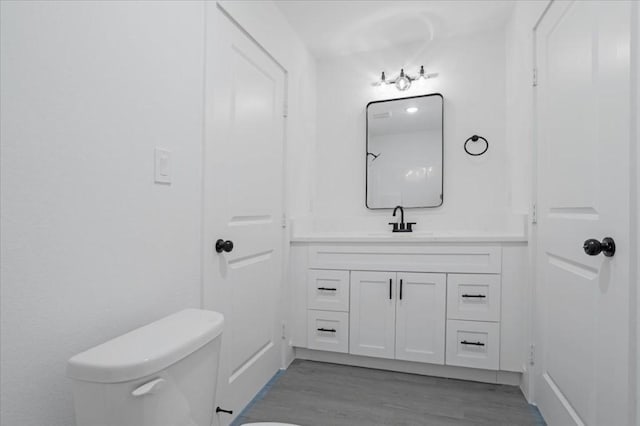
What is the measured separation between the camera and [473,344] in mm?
1912

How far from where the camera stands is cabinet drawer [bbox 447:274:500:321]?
189 centimetres

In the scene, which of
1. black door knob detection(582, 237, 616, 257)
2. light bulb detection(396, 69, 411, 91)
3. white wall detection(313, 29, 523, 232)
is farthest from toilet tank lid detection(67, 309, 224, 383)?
light bulb detection(396, 69, 411, 91)

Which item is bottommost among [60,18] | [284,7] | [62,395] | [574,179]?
[62,395]

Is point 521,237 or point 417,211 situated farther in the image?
point 417,211

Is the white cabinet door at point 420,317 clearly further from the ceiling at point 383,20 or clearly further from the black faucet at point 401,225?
the ceiling at point 383,20

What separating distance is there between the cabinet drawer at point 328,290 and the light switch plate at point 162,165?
125cm

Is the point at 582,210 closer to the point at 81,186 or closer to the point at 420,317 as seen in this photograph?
the point at 420,317

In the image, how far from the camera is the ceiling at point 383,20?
6.86 feet

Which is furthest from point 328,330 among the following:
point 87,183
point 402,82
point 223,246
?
point 402,82

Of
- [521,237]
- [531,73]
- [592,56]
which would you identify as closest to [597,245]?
[592,56]

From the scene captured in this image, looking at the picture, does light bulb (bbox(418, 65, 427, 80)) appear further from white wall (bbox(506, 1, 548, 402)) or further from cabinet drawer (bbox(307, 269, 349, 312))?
cabinet drawer (bbox(307, 269, 349, 312))

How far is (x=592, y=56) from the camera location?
3.75 ft

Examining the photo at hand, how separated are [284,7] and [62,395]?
220 cm

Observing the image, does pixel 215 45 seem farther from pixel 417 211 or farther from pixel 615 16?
pixel 417 211
